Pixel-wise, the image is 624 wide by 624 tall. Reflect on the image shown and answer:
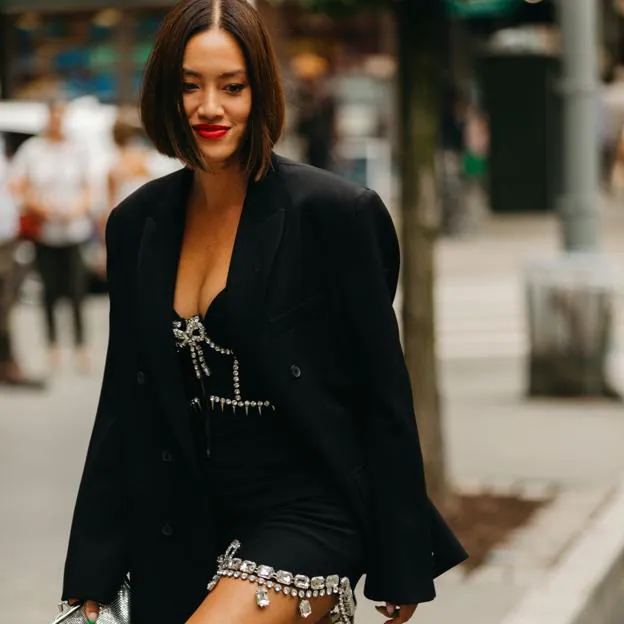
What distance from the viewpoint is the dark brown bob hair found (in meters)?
Answer: 3.23

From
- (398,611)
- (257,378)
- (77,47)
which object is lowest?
(398,611)

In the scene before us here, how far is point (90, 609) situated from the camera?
341 centimetres

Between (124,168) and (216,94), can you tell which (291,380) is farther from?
(124,168)

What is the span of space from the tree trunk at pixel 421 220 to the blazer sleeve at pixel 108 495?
Result: 381cm

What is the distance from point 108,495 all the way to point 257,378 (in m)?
0.44

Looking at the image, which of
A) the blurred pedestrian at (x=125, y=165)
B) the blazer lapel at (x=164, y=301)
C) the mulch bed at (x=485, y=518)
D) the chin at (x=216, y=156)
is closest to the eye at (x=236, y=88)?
the chin at (x=216, y=156)

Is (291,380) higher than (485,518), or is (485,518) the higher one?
(291,380)

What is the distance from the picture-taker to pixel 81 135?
635 inches

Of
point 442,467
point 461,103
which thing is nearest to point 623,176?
point 461,103

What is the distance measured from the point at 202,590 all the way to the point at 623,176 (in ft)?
51.8

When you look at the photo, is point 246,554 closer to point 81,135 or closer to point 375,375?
point 375,375

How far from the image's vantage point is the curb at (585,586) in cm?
541

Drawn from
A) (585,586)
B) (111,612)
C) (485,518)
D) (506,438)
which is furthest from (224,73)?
(506,438)

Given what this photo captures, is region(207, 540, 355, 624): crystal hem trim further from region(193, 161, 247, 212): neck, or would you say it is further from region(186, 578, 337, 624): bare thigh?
region(193, 161, 247, 212): neck
